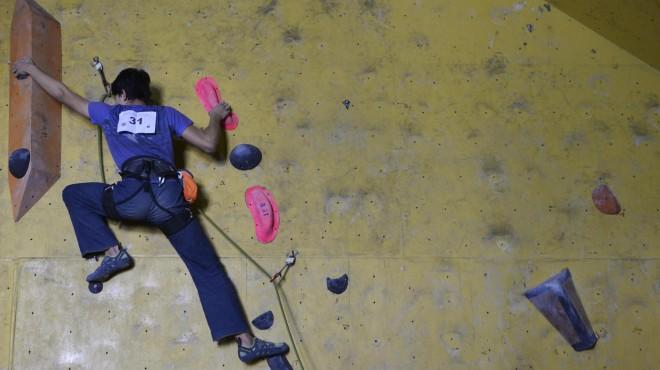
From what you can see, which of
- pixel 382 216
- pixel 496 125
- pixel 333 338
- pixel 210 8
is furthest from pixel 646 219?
pixel 210 8

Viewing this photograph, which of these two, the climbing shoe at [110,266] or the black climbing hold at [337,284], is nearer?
the climbing shoe at [110,266]

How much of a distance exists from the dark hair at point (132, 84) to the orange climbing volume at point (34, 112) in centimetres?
31

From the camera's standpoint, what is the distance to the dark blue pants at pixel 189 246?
269 centimetres

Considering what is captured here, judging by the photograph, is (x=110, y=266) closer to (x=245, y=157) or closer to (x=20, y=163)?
(x=20, y=163)

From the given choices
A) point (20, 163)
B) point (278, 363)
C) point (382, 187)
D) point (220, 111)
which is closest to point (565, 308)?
point (382, 187)

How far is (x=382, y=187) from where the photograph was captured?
9.90 feet

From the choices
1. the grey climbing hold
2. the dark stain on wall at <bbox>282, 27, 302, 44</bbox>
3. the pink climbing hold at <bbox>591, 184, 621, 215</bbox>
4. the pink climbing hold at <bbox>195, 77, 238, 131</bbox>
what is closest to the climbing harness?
the pink climbing hold at <bbox>195, 77, 238, 131</bbox>

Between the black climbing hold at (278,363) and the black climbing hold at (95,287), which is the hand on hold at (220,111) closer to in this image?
the black climbing hold at (95,287)

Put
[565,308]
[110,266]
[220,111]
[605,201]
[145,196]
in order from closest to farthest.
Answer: [145,196] → [110,266] → [220,111] → [565,308] → [605,201]

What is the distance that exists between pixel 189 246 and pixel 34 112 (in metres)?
0.78

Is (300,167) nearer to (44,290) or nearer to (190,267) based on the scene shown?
(190,267)

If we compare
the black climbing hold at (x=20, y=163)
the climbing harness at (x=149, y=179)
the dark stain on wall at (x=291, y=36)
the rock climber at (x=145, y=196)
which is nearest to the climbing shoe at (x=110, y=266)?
the rock climber at (x=145, y=196)

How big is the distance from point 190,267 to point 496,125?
1.39 m

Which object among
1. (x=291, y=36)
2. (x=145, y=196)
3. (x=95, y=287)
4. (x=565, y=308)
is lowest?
(x=565, y=308)
